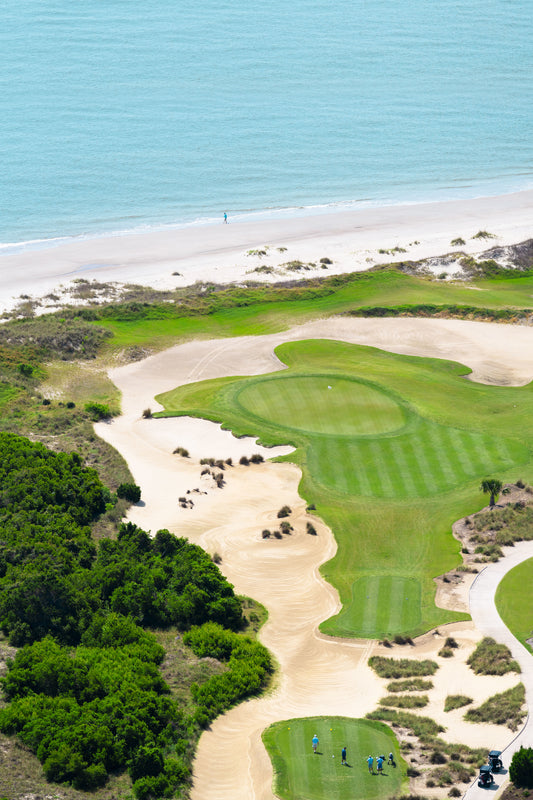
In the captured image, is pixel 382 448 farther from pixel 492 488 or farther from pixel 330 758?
pixel 330 758

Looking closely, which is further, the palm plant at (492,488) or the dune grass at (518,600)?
the palm plant at (492,488)

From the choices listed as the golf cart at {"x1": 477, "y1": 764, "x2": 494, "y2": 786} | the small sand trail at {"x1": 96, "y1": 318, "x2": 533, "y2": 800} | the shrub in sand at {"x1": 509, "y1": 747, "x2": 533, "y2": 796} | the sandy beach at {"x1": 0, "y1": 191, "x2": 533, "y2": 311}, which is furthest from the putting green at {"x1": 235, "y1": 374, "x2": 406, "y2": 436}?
the shrub in sand at {"x1": 509, "y1": 747, "x2": 533, "y2": 796}

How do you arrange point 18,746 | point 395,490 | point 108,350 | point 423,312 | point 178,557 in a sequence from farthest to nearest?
point 423,312, point 108,350, point 395,490, point 178,557, point 18,746

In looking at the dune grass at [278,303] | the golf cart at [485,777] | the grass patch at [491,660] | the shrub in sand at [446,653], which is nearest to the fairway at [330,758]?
the golf cart at [485,777]

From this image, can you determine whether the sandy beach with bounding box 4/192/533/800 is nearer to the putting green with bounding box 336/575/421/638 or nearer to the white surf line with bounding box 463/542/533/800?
the white surf line with bounding box 463/542/533/800

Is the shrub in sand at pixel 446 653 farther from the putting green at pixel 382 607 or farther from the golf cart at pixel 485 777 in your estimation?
the golf cart at pixel 485 777

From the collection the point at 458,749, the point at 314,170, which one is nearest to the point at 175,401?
the point at 458,749

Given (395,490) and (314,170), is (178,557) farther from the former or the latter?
(314,170)
